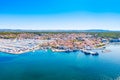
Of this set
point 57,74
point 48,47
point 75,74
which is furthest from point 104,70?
point 48,47

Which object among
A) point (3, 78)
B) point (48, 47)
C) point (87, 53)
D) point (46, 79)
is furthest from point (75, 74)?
point (48, 47)

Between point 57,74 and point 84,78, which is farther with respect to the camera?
point 57,74

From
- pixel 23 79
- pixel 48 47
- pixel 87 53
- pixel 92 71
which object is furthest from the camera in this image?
pixel 48 47

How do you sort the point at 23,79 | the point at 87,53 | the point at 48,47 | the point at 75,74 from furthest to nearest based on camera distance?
the point at 48,47 < the point at 87,53 < the point at 75,74 < the point at 23,79

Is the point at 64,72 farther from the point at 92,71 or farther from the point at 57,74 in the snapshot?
the point at 92,71

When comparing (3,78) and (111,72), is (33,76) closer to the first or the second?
(3,78)

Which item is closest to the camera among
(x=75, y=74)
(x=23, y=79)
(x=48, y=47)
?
(x=23, y=79)

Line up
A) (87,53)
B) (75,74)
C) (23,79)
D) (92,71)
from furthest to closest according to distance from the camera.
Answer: (87,53), (92,71), (75,74), (23,79)

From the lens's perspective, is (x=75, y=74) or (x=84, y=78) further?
(x=75, y=74)

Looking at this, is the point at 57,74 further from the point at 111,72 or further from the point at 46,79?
the point at 111,72
